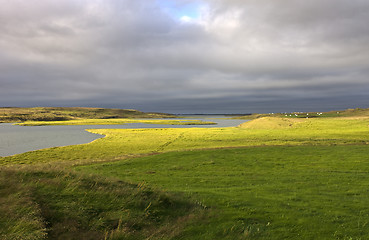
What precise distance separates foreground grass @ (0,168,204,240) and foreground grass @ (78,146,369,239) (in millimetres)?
2364

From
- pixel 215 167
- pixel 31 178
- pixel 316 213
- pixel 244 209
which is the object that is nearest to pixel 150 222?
pixel 244 209

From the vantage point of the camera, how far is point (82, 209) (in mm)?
11781

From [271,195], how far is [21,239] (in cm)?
1700

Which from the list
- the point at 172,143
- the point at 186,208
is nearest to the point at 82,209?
the point at 186,208

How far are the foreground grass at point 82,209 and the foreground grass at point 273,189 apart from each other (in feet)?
7.76

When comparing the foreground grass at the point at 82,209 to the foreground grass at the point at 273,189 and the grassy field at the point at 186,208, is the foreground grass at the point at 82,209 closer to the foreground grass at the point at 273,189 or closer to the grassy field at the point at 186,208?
the grassy field at the point at 186,208

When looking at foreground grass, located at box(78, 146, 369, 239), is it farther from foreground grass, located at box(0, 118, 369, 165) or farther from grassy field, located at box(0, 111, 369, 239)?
foreground grass, located at box(0, 118, 369, 165)

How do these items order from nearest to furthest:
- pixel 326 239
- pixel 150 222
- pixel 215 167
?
pixel 326 239 < pixel 150 222 < pixel 215 167

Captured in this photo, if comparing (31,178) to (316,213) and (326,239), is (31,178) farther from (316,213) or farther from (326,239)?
(316,213)

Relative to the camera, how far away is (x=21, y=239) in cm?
859

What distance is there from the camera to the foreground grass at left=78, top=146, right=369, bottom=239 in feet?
40.1

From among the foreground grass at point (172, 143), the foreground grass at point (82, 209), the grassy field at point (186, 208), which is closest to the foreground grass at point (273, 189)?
the grassy field at point (186, 208)

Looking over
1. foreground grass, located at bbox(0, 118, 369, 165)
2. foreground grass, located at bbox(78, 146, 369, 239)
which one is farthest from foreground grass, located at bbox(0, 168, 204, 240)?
foreground grass, located at bbox(0, 118, 369, 165)

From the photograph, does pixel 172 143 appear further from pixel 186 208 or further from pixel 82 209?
pixel 82 209
